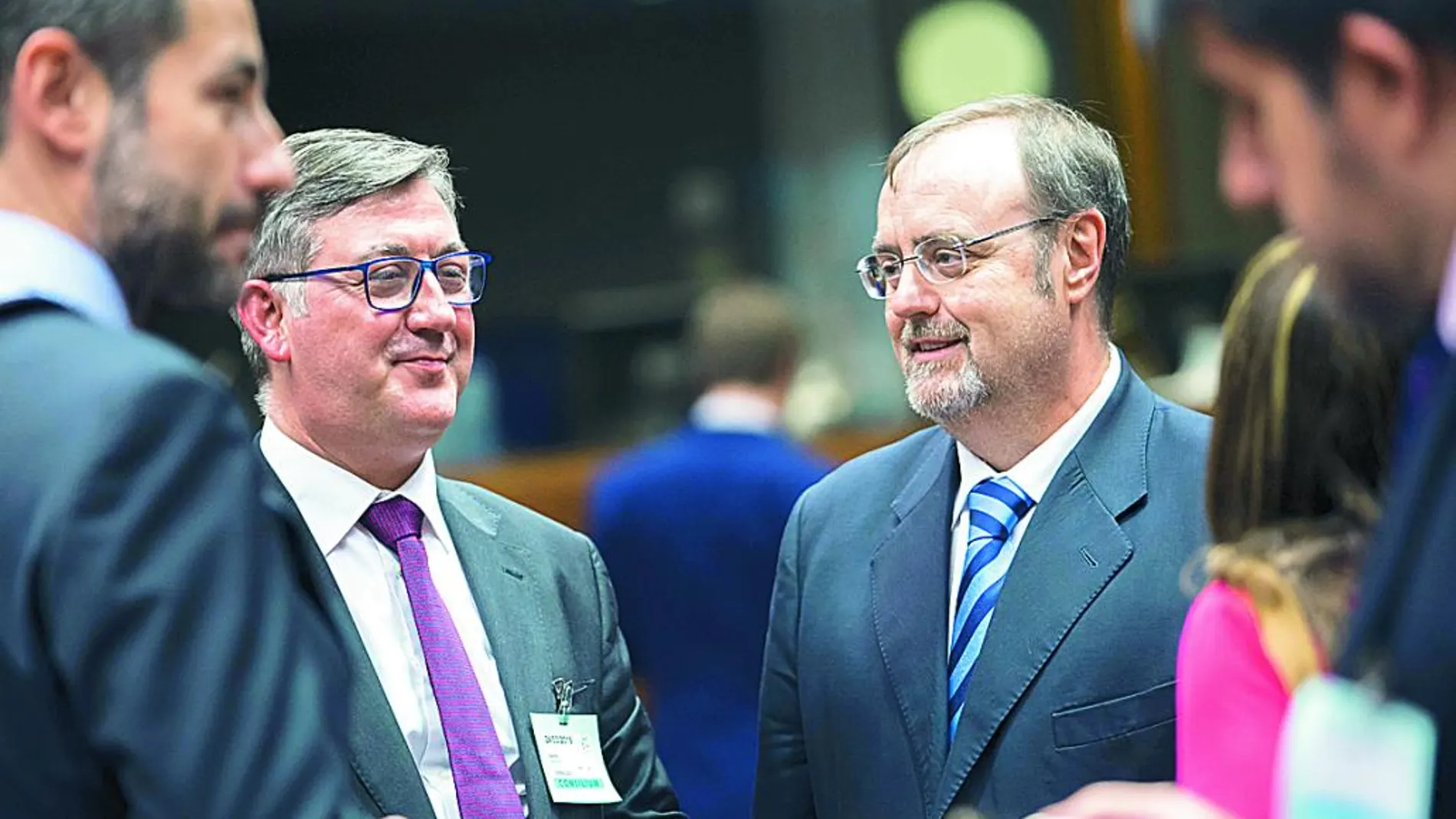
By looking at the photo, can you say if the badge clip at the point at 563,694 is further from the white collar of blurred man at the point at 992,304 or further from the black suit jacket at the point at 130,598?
the black suit jacket at the point at 130,598

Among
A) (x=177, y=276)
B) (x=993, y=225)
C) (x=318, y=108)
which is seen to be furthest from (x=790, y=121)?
(x=177, y=276)

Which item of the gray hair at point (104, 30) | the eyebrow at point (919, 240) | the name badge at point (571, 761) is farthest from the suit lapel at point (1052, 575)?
the gray hair at point (104, 30)

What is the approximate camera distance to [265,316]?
267 cm

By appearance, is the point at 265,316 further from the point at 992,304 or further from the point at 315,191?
the point at 992,304

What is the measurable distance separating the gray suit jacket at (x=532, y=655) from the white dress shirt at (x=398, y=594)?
0.02 metres

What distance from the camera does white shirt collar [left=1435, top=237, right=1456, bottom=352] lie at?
50.2 inches

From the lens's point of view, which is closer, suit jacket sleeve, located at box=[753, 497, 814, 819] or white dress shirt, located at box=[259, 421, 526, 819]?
white dress shirt, located at box=[259, 421, 526, 819]

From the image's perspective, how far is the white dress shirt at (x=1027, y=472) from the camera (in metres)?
2.59

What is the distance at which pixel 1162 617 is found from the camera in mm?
2402

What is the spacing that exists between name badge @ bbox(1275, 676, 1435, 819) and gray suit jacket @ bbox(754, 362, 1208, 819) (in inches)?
43.0

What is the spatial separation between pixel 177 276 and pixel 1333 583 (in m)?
0.95

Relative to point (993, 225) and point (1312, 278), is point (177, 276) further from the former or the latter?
point (993, 225)

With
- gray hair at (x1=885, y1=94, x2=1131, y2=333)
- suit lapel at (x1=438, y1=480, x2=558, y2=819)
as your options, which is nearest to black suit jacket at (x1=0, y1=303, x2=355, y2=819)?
suit lapel at (x1=438, y1=480, x2=558, y2=819)

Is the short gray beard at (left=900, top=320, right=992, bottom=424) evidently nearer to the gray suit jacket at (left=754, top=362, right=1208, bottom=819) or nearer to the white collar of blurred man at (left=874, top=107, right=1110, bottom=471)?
the white collar of blurred man at (left=874, top=107, right=1110, bottom=471)
